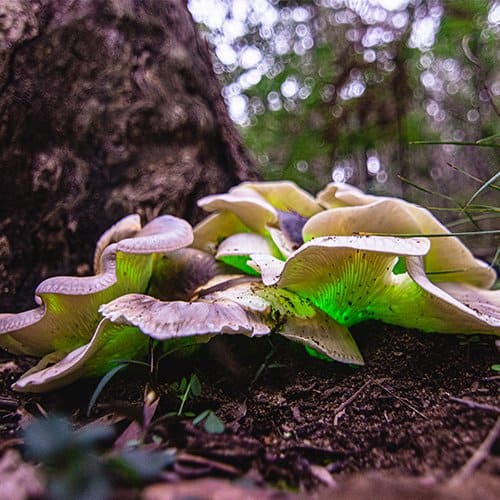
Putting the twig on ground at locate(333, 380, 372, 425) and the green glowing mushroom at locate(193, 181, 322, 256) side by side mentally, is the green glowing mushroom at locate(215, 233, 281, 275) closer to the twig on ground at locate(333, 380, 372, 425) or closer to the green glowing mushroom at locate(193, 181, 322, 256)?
the green glowing mushroom at locate(193, 181, 322, 256)

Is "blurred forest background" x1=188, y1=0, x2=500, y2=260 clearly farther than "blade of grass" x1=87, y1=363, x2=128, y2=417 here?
Yes

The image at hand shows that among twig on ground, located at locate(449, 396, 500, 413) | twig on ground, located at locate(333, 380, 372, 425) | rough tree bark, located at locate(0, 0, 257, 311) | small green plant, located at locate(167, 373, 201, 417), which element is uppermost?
rough tree bark, located at locate(0, 0, 257, 311)

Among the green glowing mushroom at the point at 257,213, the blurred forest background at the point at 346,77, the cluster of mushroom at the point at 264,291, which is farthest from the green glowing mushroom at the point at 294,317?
the blurred forest background at the point at 346,77

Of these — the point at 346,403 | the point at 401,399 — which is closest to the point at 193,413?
the point at 346,403

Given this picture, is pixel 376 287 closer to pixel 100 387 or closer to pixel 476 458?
pixel 476 458

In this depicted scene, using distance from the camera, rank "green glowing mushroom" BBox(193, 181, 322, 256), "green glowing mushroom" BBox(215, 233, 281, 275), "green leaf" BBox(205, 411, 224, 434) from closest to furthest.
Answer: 1. "green leaf" BBox(205, 411, 224, 434)
2. "green glowing mushroom" BBox(215, 233, 281, 275)
3. "green glowing mushroom" BBox(193, 181, 322, 256)

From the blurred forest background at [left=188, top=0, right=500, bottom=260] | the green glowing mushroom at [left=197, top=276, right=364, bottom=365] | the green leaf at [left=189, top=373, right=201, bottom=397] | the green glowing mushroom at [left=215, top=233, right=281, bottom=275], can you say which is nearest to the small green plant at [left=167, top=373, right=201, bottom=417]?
the green leaf at [left=189, top=373, right=201, bottom=397]
